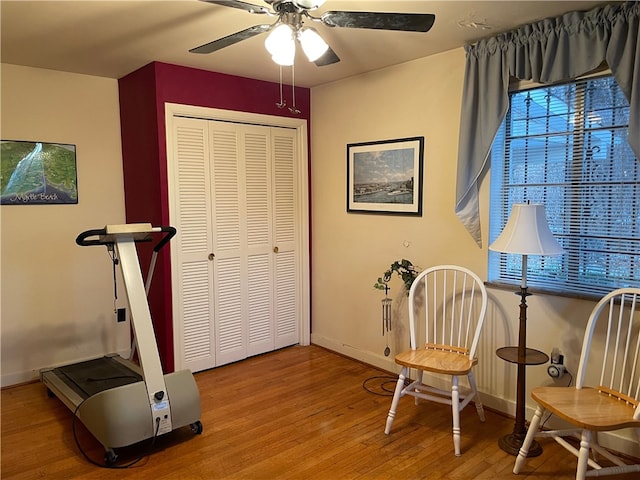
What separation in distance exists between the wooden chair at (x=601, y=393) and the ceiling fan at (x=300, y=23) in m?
1.65

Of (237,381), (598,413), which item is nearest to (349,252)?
(237,381)

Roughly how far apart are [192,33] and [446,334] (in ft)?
8.62

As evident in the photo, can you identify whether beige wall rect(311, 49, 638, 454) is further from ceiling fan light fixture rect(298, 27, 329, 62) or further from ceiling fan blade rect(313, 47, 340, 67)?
ceiling fan light fixture rect(298, 27, 329, 62)

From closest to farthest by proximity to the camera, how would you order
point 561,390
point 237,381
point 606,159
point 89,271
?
1. point 561,390
2. point 606,159
3. point 237,381
4. point 89,271

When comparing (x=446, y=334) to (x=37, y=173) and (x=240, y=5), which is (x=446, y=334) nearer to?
(x=240, y=5)

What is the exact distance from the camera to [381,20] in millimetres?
1963

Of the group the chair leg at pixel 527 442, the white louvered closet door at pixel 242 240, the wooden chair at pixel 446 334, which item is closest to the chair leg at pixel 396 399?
the wooden chair at pixel 446 334

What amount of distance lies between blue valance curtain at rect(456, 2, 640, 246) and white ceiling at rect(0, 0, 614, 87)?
7cm

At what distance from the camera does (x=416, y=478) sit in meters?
2.37

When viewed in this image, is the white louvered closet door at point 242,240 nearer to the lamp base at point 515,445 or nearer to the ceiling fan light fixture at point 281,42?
the ceiling fan light fixture at point 281,42

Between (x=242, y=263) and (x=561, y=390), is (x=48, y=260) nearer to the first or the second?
(x=242, y=263)

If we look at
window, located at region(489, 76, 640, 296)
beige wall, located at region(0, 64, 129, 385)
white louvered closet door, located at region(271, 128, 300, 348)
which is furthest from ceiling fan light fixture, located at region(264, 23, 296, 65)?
beige wall, located at region(0, 64, 129, 385)

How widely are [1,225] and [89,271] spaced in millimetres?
712

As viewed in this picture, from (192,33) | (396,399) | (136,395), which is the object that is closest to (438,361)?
(396,399)
